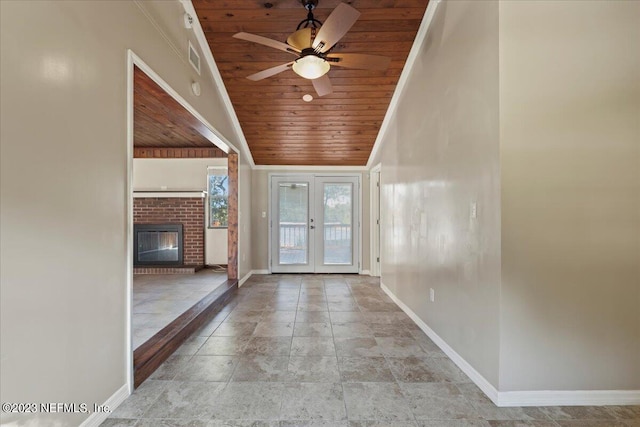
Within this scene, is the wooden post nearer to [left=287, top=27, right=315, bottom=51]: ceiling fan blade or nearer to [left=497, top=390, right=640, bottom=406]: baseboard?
[left=287, top=27, right=315, bottom=51]: ceiling fan blade

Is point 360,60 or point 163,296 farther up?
point 360,60

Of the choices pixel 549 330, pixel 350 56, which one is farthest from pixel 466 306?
pixel 350 56

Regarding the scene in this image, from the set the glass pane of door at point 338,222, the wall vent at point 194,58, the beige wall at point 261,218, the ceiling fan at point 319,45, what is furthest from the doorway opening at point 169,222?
the glass pane of door at point 338,222

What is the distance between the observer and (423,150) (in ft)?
9.87

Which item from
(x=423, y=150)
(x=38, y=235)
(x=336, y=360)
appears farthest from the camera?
(x=423, y=150)

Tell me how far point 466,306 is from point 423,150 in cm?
155

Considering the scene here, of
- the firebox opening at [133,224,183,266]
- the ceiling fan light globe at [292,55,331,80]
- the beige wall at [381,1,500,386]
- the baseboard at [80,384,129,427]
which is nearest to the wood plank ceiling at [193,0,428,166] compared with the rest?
the beige wall at [381,1,500,386]

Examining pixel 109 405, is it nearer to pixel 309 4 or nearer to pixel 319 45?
pixel 319 45

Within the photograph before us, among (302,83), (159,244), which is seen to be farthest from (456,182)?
(159,244)

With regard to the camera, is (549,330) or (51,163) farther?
(549,330)

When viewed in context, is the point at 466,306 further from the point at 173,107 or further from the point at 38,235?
the point at 173,107

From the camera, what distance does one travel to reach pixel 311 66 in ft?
7.98

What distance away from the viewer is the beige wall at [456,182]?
193cm

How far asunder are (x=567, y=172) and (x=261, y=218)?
4939mm
